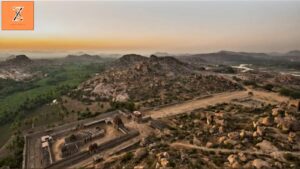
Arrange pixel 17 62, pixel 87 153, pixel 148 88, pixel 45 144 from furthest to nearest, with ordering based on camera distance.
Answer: pixel 17 62 → pixel 148 88 → pixel 45 144 → pixel 87 153

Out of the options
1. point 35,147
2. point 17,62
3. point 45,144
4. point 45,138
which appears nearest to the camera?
point 45,144

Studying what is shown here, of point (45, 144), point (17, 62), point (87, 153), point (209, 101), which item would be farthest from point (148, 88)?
point (17, 62)

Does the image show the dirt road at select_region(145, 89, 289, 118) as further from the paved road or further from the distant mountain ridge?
the distant mountain ridge

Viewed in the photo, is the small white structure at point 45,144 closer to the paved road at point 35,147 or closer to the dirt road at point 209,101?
the paved road at point 35,147

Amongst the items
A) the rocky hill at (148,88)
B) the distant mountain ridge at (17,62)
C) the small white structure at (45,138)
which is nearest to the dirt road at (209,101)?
the rocky hill at (148,88)

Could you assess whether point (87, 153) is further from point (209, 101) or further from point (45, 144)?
point (209, 101)

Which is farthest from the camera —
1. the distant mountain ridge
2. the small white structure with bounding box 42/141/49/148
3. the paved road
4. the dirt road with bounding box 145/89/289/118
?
the distant mountain ridge

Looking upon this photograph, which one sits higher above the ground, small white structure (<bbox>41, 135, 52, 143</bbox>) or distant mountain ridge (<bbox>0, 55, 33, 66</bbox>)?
distant mountain ridge (<bbox>0, 55, 33, 66</bbox>)

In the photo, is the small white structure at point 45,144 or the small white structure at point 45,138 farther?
the small white structure at point 45,138

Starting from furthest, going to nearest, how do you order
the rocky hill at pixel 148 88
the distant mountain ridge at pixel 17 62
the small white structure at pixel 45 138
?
1. the distant mountain ridge at pixel 17 62
2. the rocky hill at pixel 148 88
3. the small white structure at pixel 45 138

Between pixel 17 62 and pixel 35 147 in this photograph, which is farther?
pixel 17 62

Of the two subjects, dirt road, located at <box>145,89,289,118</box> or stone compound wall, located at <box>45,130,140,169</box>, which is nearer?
stone compound wall, located at <box>45,130,140,169</box>

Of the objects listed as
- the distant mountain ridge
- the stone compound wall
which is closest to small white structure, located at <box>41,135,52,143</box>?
the stone compound wall
